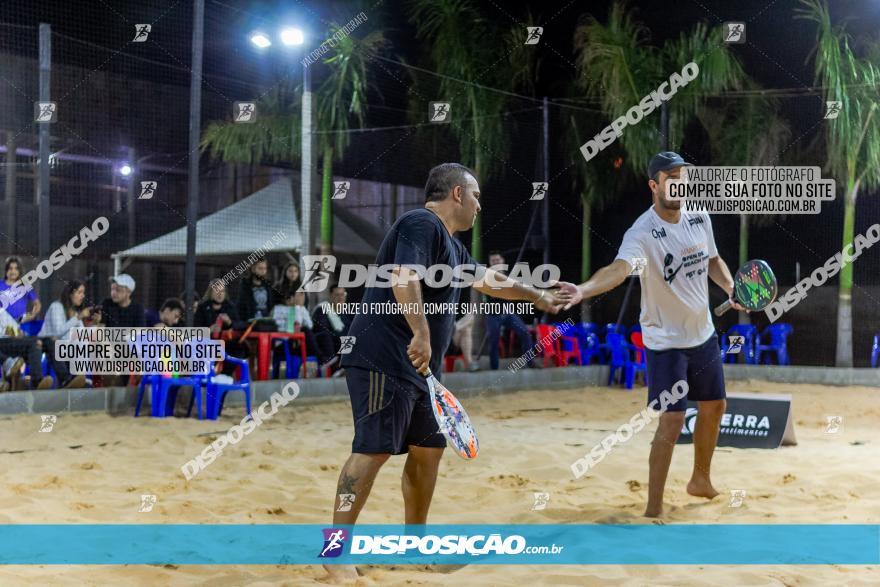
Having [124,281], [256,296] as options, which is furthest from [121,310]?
[256,296]

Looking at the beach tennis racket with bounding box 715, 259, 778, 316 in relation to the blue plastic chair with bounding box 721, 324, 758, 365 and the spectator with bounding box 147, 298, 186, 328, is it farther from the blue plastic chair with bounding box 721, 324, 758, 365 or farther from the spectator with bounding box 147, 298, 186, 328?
the blue plastic chair with bounding box 721, 324, 758, 365

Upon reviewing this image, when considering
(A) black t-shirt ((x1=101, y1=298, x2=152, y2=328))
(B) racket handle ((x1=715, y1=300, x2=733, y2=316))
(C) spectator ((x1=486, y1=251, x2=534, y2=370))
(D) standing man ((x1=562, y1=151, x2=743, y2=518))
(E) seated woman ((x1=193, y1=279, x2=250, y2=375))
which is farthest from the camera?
(C) spectator ((x1=486, y1=251, x2=534, y2=370))

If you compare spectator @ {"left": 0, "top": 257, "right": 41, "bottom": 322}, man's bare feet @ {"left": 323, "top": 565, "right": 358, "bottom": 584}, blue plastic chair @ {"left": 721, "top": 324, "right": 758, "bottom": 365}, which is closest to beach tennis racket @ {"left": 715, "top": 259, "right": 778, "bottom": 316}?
man's bare feet @ {"left": 323, "top": 565, "right": 358, "bottom": 584}

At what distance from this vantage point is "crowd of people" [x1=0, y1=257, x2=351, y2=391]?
8.17 metres

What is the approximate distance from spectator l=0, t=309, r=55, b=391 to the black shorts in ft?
18.7

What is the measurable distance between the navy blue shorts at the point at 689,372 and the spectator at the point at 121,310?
18.0 feet

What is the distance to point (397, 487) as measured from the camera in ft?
16.9

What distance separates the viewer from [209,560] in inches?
140

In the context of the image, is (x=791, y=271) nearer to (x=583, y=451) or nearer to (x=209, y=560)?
(x=583, y=451)

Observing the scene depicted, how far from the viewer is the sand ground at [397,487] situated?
3361mm

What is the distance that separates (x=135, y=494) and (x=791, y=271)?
33.6ft

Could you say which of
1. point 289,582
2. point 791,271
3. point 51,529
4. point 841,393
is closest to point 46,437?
point 51,529

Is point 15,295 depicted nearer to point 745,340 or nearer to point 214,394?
point 214,394

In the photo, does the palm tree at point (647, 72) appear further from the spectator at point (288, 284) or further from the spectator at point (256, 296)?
the spectator at point (256, 296)
